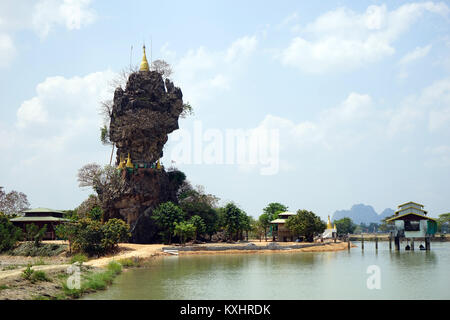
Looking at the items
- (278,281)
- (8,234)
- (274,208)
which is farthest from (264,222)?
(278,281)

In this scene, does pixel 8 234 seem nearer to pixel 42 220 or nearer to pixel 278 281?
pixel 42 220

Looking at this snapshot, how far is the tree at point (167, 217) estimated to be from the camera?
5259 cm

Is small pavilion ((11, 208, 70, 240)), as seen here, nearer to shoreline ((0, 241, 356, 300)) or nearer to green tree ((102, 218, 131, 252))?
shoreline ((0, 241, 356, 300))

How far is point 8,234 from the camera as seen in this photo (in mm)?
45969

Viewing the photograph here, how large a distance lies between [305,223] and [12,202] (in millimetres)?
42745

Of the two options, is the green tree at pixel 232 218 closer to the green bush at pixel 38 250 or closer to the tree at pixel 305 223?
the tree at pixel 305 223

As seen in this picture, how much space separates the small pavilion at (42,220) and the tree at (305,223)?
28.2 meters

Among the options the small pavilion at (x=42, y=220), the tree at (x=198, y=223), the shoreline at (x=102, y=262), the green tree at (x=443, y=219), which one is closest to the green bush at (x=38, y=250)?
the shoreline at (x=102, y=262)

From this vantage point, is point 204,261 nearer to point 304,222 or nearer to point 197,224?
point 197,224

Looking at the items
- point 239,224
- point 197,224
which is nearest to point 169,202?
point 197,224

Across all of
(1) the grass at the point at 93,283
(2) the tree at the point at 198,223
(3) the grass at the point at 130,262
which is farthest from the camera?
(2) the tree at the point at 198,223

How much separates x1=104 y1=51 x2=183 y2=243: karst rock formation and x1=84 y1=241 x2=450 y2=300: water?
15760mm
